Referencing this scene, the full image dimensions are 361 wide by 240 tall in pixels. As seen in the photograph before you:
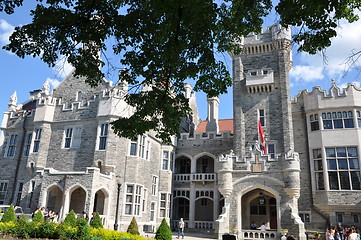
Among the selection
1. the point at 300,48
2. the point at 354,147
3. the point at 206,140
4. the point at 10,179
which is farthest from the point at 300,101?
the point at 10,179

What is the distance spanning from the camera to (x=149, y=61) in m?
8.78

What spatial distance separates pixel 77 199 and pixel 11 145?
8.77 meters

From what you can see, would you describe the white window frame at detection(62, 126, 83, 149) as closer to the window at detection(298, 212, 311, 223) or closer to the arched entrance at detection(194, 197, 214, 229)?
the arched entrance at detection(194, 197, 214, 229)

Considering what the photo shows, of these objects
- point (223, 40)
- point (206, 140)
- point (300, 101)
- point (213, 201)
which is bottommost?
point (213, 201)

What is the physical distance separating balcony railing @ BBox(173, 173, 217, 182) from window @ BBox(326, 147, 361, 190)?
8866mm

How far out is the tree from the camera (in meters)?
7.16

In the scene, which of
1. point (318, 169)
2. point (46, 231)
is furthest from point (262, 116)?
point (46, 231)

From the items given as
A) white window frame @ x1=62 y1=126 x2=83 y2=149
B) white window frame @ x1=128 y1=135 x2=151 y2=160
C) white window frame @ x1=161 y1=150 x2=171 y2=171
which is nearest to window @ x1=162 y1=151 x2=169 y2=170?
white window frame @ x1=161 y1=150 x2=171 y2=171

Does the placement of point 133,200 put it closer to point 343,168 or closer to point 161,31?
point 343,168

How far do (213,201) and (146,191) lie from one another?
20.2 feet

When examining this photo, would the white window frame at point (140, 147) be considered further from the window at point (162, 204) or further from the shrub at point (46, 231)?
the shrub at point (46, 231)

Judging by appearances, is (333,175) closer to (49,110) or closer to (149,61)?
(149,61)

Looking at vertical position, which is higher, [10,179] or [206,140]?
[206,140]

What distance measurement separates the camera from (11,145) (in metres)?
26.4
